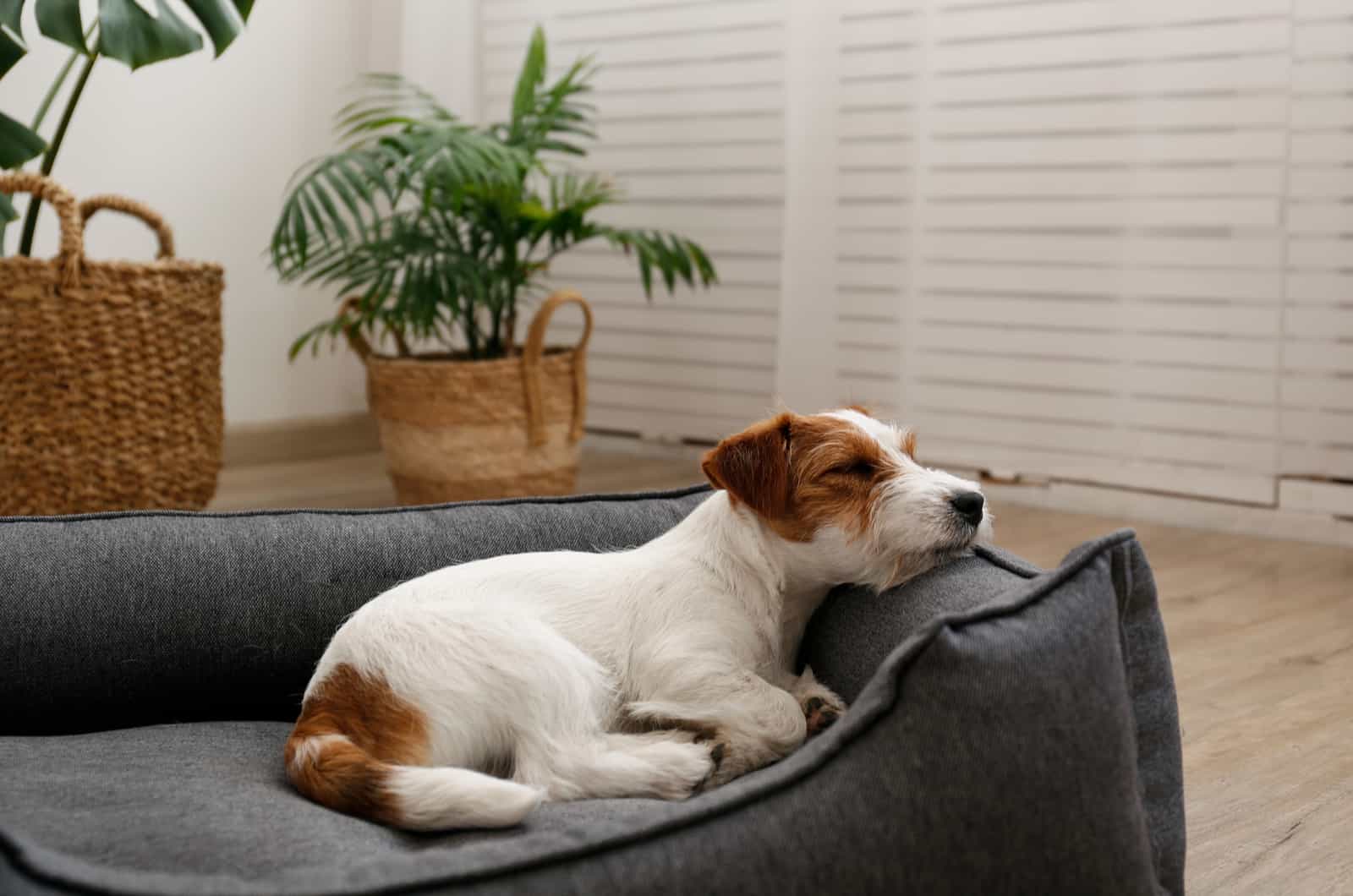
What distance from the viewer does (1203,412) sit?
139 inches

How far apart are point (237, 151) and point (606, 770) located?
345 centimetres

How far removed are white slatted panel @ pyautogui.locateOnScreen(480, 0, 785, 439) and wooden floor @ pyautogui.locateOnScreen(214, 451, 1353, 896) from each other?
46cm

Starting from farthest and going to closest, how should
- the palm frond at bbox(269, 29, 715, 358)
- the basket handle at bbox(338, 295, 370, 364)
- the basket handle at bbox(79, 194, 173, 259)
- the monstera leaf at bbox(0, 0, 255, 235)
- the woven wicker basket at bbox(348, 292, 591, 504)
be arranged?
1. the basket handle at bbox(338, 295, 370, 364)
2. the woven wicker basket at bbox(348, 292, 591, 504)
3. the palm frond at bbox(269, 29, 715, 358)
4. the basket handle at bbox(79, 194, 173, 259)
5. the monstera leaf at bbox(0, 0, 255, 235)

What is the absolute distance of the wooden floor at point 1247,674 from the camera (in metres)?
1.70

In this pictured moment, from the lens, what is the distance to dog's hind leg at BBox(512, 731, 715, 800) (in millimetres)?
1373

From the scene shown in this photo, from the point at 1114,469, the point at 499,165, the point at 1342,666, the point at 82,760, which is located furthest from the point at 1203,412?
the point at 82,760

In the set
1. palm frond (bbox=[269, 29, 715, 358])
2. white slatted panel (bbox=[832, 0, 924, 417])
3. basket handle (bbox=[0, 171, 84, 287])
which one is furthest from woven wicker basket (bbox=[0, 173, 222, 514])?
white slatted panel (bbox=[832, 0, 924, 417])

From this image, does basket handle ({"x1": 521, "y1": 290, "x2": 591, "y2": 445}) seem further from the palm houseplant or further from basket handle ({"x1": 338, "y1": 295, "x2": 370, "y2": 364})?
basket handle ({"x1": 338, "y1": 295, "x2": 370, "y2": 364})

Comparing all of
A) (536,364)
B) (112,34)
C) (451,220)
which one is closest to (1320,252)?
(536,364)

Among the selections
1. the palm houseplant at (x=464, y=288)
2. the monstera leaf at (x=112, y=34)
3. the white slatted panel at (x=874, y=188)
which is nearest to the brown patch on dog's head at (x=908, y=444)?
the monstera leaf at (x=112, y=34)

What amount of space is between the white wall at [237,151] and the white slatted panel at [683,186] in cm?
71

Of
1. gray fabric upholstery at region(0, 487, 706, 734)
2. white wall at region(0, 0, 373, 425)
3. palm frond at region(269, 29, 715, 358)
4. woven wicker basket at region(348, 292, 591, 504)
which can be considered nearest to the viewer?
gray fabric upholstery at region(0, 487, 706, 734)

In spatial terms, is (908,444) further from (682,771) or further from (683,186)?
(683,186)

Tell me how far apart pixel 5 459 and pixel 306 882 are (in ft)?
7.34
